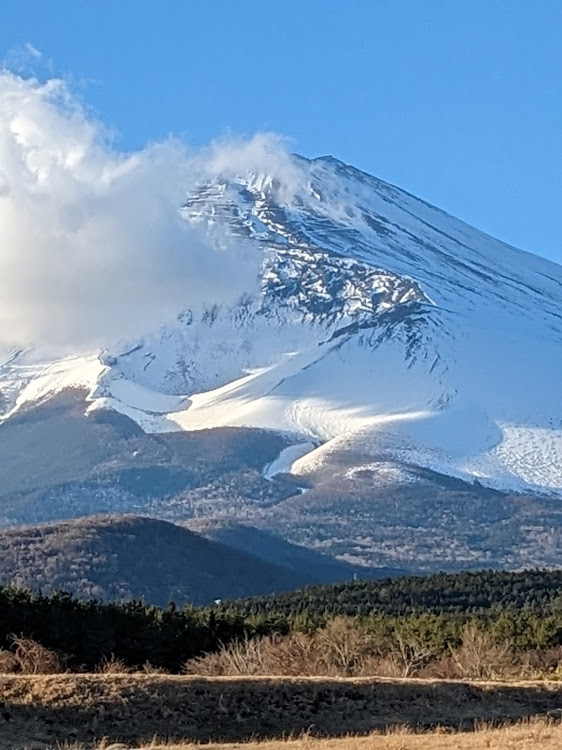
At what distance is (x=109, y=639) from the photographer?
49.5 m

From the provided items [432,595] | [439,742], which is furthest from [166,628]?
[432,595]

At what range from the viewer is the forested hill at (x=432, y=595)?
291ft

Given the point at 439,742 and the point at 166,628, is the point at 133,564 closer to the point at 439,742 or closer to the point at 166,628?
the point at 166,628

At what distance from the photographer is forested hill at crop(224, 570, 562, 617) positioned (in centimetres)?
8881

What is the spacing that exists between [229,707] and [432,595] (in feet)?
223

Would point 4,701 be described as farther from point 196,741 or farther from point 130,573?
point 130,573

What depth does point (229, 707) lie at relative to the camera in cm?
2958

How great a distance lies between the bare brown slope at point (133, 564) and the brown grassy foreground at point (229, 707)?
4838 inches

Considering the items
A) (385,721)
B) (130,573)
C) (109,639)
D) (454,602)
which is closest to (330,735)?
(385,721)

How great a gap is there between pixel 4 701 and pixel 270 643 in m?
27.8

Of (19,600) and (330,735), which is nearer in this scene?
(330,735)

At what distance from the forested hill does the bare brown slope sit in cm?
5599

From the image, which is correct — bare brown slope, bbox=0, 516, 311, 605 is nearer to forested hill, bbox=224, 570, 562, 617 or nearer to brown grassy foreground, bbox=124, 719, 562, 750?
forested hill, bbox=224, 570, 562, 617

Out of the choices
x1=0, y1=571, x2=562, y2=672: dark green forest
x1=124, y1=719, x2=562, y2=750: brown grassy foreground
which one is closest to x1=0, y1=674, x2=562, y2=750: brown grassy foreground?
x1=124, y1=719, x2=562, y2=750: brown grassy foreground
